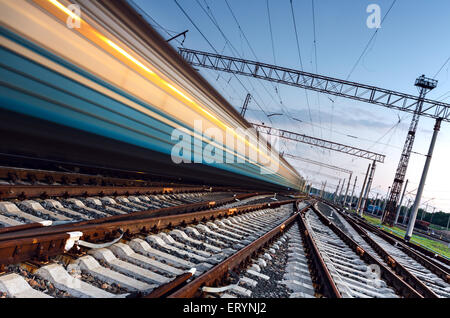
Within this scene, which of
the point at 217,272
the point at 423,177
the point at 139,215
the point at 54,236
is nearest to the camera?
the point at 54,236

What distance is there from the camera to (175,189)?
8789 mm

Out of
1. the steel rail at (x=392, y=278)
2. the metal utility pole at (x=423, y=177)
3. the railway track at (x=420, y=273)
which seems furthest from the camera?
the metal utility pole at (x=423, y=177)

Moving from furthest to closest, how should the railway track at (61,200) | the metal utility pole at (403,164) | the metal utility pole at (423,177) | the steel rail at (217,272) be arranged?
the metal utility pole at (403,164), the metal utility pole at (423,177), the railway track at (61,200), the steel rail at (217,272)

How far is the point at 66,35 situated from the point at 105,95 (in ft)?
3.12

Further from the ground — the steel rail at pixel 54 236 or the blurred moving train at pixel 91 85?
the blurred moving train at pixel 91 85

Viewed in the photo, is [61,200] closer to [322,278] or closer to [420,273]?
[322,278]

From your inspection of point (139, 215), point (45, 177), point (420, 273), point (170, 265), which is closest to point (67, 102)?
point (139, 215)

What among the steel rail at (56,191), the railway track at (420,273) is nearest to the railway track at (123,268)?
the steel rail at (56,191)

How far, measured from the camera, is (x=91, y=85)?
413 cm

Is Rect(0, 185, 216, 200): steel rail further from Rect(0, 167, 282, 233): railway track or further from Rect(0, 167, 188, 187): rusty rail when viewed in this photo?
Rect(0, 167, 188, 187): rusty rail

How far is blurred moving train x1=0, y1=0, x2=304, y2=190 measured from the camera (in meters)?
3.32

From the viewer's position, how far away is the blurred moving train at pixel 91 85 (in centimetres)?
332

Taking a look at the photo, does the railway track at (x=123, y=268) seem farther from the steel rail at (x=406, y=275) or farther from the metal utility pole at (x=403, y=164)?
the metal utility pole at (x=403, y=164)

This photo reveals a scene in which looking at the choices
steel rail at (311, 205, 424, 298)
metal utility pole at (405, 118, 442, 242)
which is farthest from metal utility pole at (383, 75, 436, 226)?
steel rail at (311, 205, 424, 298)
